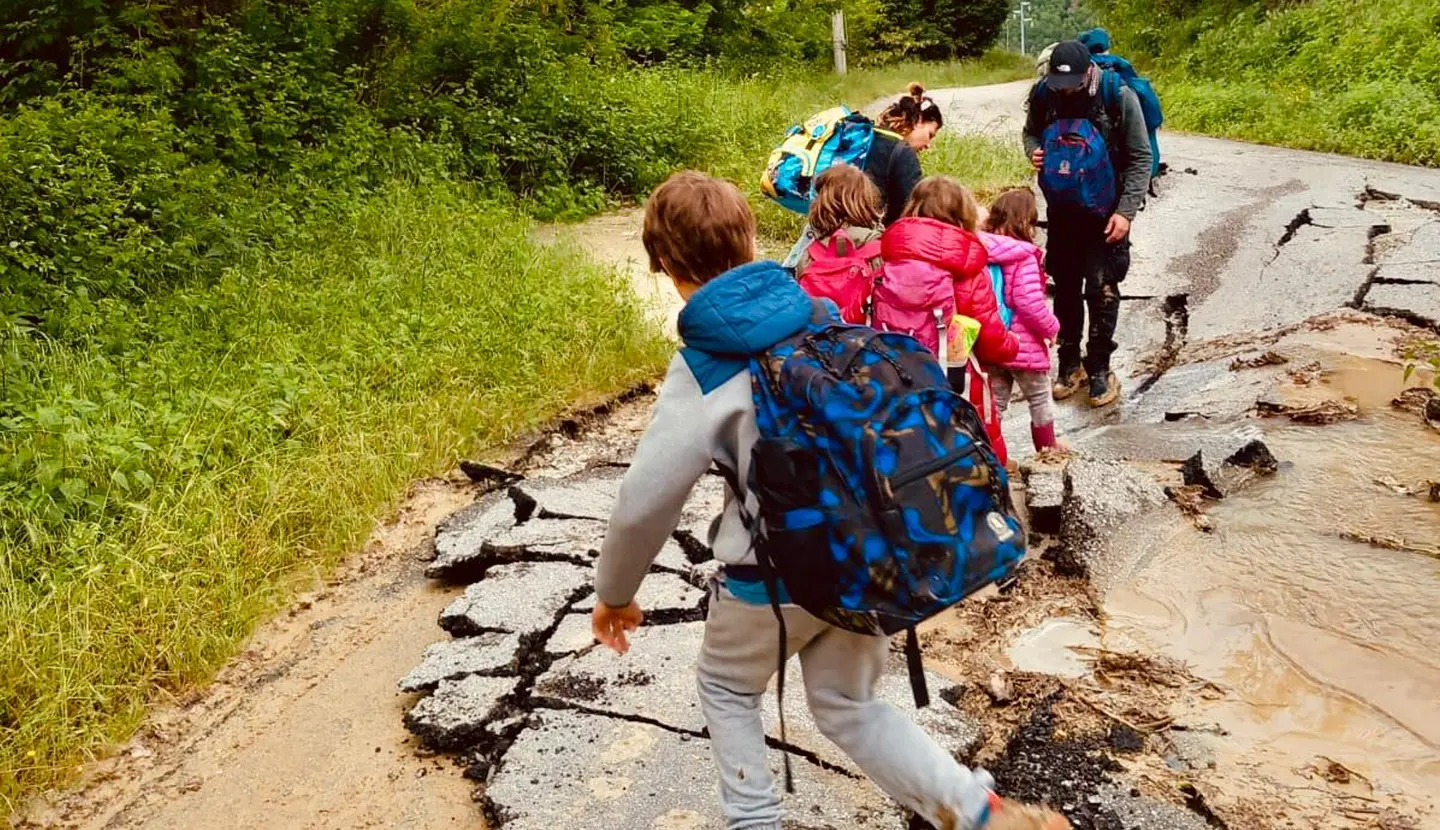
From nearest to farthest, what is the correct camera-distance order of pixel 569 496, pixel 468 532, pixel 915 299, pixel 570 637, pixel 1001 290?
pixel 570 637 < pixel 915 299 < pixel 468 532 < pixel 1001 290 < pixel 569 496

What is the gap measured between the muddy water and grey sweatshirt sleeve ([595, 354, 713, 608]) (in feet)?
5.46

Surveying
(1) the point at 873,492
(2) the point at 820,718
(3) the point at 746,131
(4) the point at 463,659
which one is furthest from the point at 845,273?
(3) the point at 746,131

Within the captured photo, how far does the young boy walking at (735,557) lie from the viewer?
1.89 meters

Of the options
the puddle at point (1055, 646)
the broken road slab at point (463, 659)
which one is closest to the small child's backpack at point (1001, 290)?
the puddle at point (1055, 646)

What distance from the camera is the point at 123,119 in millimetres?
7016

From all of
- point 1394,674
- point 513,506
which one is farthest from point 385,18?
point 1394,674

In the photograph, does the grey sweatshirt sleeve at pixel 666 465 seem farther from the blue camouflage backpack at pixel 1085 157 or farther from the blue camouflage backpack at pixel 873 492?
the blue camouflage backpack at pixel 1085 157

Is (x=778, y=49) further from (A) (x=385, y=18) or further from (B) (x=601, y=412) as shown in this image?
(B) (x=601, y=412)

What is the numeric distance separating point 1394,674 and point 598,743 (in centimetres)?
215

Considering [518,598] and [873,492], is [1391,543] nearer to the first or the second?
[873,492]

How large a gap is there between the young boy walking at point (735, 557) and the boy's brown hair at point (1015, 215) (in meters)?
2.65

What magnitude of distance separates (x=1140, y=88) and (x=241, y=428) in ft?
13.6

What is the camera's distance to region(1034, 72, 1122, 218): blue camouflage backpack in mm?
4742

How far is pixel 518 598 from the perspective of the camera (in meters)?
3.70
